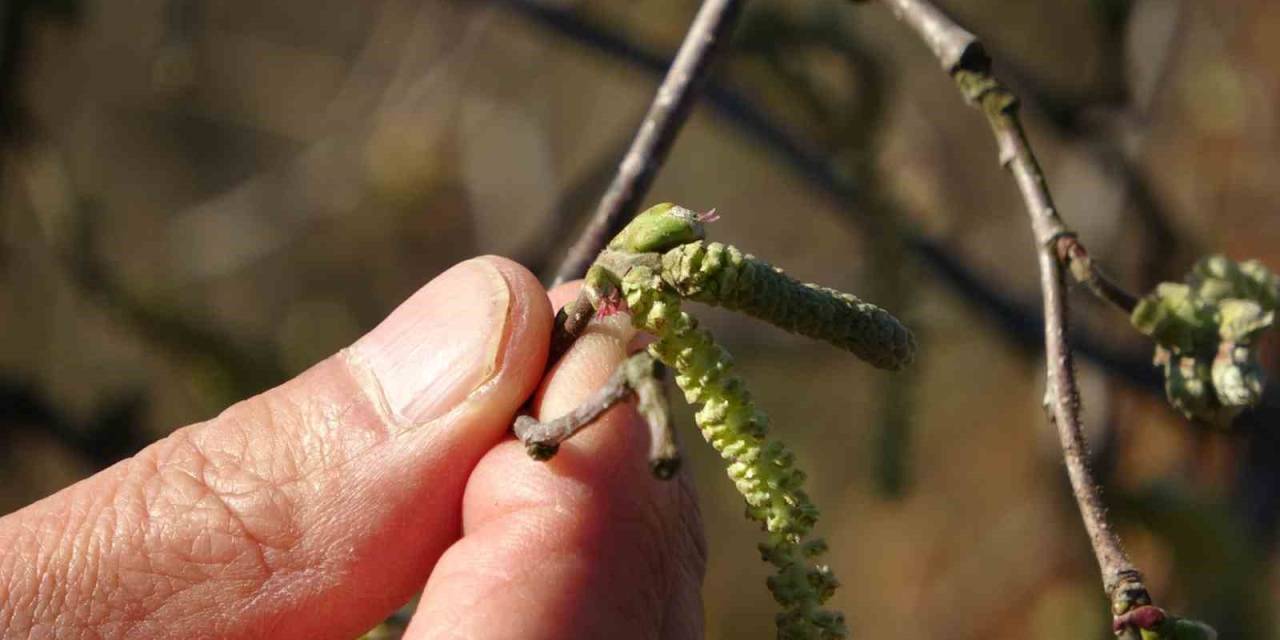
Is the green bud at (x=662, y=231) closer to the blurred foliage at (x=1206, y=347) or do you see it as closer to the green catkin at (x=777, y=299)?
the green catkin at (x=777, y=299)

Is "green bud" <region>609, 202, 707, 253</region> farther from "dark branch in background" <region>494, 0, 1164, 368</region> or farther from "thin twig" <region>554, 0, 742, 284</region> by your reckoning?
"dark branch in background" <region>494, 0, 1164, 368</region>

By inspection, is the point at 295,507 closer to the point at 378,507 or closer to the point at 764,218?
the point at 378,507

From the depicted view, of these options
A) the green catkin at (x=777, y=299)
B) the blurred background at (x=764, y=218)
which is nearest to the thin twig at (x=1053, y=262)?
the green catkin at (x=777, y=299)

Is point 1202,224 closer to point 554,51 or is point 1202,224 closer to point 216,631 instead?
point 554,51

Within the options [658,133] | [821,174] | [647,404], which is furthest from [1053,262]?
[821,174]

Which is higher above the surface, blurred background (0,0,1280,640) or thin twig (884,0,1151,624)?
blurred background (0,0,1280,640)

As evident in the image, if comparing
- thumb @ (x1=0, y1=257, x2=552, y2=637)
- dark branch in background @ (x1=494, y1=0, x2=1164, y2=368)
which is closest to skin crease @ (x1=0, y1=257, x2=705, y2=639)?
thumb @ (x1=0, y1=257, x2=552, y2=637)

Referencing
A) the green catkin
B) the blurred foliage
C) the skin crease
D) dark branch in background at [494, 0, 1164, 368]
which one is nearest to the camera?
the green catkin

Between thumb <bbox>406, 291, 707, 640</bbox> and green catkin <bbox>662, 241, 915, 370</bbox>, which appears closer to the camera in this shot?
green catkin <bbox>662, 241, 915, 370</bbox>
